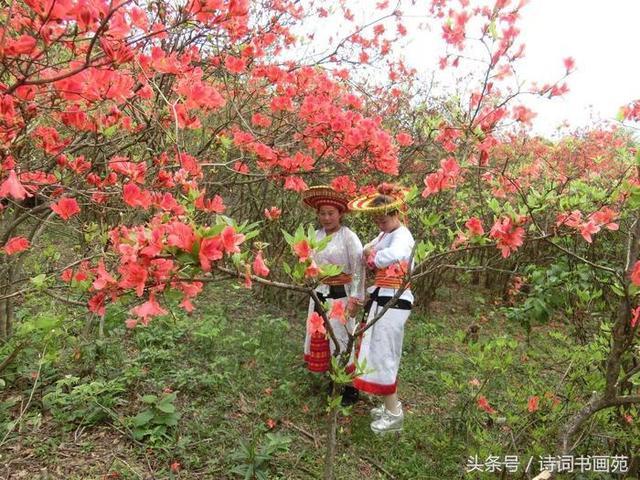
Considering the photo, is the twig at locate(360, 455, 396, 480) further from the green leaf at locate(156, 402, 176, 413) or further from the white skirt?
the green leaf at locate(156, 402, 176, 413)

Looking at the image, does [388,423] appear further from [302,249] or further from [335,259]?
[302,249]

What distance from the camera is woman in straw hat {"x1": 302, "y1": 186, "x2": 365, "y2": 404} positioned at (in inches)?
125

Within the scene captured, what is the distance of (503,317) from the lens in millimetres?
5988

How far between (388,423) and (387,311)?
80cm

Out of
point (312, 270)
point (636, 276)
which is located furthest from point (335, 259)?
point (636, 276)

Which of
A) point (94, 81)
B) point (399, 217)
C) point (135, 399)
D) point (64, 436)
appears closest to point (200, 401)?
point (135, 399)

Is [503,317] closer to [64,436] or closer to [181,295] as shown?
[64,436]

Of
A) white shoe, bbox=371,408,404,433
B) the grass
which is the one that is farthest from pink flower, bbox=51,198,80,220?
white shoe, bbox=371,408,404,433

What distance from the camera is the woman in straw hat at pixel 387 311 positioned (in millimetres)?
2801

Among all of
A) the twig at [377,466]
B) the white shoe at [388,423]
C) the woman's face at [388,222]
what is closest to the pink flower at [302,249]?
the woman's face at [388,222]

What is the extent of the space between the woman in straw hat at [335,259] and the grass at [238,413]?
1.12 ft

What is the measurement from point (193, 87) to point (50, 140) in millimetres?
745

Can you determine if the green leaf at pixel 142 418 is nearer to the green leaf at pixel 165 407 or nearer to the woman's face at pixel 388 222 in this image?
the green leaf at pixel 165 407

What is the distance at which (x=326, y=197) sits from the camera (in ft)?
10.3
